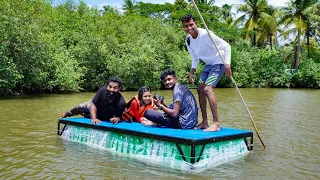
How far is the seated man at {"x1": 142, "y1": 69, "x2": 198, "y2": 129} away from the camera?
21.1 ft

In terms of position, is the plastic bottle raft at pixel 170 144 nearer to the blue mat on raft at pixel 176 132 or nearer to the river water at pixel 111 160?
the blue mat on raft at pixel 176 132

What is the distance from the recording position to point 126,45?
2831 centimetres

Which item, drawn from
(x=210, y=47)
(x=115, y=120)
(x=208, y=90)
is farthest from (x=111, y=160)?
(x=210, y=47)

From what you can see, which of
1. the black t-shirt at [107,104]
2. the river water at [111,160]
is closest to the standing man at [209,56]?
the river water at [111,160]

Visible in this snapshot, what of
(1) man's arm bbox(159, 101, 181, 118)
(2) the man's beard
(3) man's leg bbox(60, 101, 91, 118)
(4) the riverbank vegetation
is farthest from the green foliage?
(1) man's arm bbox(159, 101, 181, 118)

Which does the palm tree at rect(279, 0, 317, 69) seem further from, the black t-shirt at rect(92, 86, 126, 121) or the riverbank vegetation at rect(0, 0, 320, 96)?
the black t-shirt at rect(92, 86, 126, 121)

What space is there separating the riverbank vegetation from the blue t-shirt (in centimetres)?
1223

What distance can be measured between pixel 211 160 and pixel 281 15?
36186mm

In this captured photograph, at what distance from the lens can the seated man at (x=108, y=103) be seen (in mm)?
7352

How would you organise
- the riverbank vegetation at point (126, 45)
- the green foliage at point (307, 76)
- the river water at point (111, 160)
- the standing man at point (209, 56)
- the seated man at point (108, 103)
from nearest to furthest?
1. the river water at point (111, 160)
2. the standing man at point (209, 56)
3. the seated man at point (108, 103)
4. the riverbank vegetation at point (126, 45)
5. the green foliage at point (307, 76)

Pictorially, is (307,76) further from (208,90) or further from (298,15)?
(208,90)

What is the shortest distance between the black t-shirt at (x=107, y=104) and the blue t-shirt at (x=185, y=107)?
150cm

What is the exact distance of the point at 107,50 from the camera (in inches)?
1062

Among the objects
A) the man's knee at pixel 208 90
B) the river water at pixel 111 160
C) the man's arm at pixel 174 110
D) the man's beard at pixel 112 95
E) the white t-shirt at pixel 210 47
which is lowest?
the river water at pixel 111 160
